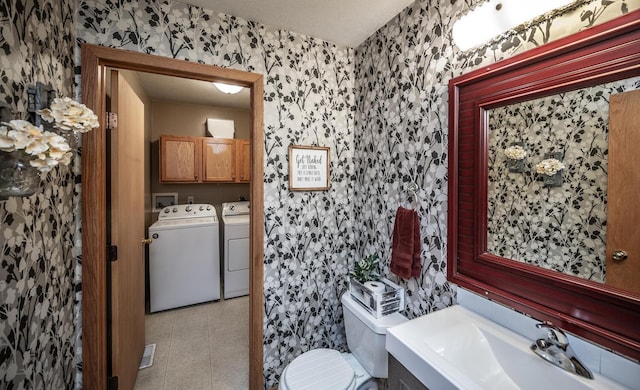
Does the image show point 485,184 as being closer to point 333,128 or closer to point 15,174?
point 333,128

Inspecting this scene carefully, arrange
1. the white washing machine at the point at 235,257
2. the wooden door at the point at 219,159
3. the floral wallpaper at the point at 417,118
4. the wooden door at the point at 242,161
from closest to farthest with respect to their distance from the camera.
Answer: the floral wallpaper at the point at 417,118
the white washing machine at the point at 235,257
the wooden door at the point at 219,159
the wooden door at the point at 242,161

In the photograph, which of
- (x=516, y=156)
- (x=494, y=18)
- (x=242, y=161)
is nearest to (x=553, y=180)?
(x=516, y=156)

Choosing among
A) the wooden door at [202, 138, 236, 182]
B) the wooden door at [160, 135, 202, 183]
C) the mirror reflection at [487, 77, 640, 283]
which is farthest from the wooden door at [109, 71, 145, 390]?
the mirror reflection at [487, 77, 640, 283]

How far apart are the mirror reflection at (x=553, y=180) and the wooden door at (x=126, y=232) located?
1.94 meters

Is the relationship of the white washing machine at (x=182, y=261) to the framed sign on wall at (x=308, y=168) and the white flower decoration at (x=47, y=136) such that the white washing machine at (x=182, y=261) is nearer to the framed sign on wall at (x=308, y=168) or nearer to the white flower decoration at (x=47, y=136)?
the framed sign on wall at (x=308, y=168)

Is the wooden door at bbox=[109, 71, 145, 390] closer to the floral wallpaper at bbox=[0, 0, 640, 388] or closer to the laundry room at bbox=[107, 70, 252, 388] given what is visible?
the floral wallpaper at bbox=[0, 0, 640, 388]

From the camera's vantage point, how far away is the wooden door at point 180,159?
3.19 m

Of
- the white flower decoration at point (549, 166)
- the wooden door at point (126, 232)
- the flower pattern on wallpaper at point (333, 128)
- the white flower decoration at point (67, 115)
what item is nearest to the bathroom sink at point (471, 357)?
the flower pattern on wallpaper at point (333, 128)

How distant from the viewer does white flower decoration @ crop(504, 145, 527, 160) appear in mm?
1020

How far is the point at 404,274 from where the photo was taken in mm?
1459

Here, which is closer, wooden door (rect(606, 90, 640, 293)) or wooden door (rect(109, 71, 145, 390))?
wooden door (rect(606, 90, 640, 293))

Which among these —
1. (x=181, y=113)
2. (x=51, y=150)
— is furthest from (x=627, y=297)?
(x=181, y=113)

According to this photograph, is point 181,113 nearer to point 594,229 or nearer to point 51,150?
point 51,150

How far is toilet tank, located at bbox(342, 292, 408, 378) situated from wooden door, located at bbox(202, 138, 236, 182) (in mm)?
2560
